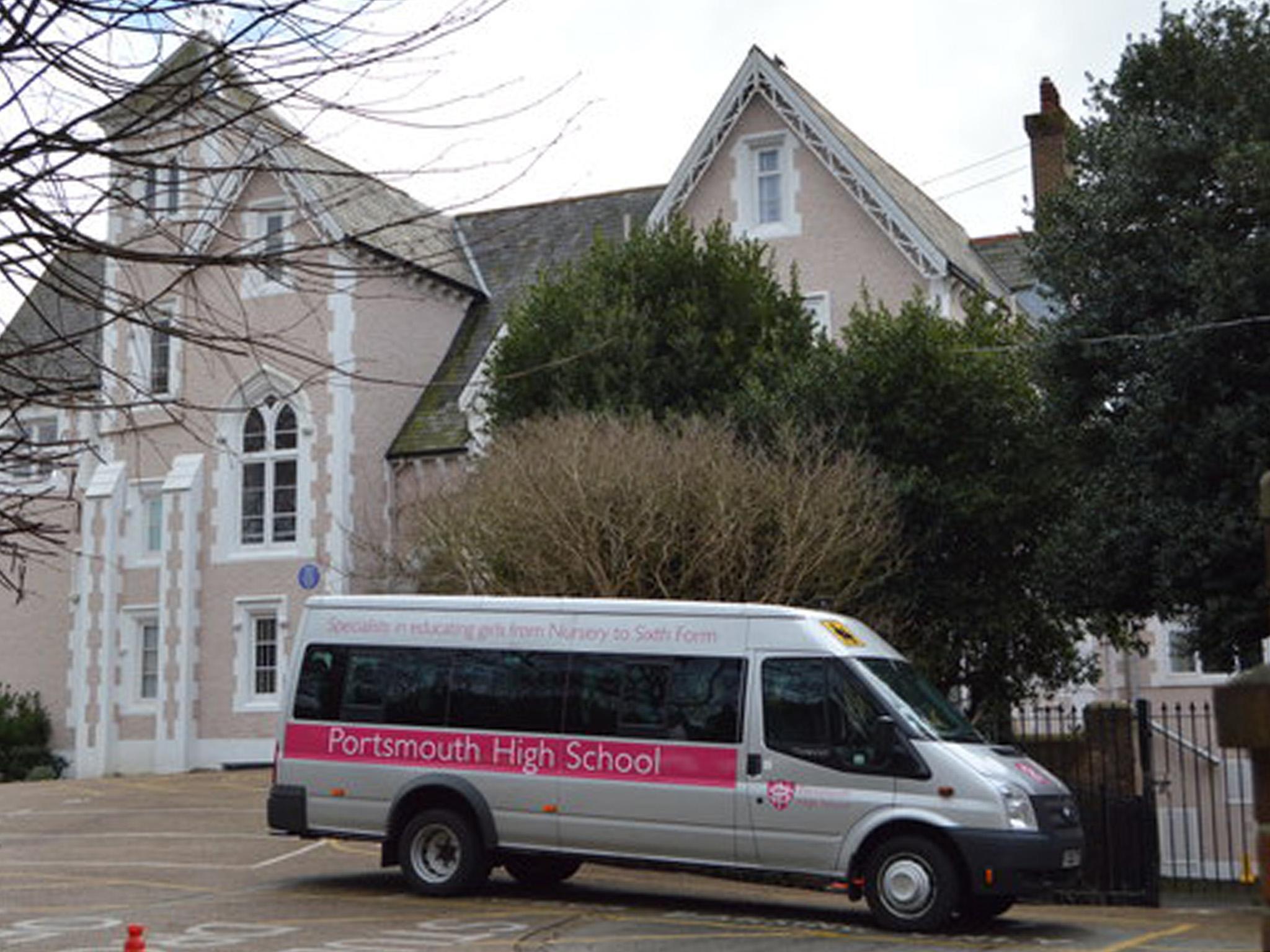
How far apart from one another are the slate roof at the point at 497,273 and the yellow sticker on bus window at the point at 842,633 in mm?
16120

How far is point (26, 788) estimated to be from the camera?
2755 centimetres

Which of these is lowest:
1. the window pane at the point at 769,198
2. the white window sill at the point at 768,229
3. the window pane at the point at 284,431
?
the window pane at the point at 284,431

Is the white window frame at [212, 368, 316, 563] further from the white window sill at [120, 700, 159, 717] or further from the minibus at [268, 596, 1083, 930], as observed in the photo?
the minibus at [268, 596, 1083, 930]

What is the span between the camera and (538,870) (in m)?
15.8

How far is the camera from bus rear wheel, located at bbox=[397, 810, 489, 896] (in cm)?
1472

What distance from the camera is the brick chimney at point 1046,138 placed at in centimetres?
3191

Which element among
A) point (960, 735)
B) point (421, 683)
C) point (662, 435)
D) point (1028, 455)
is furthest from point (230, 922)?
point (1028, 455)

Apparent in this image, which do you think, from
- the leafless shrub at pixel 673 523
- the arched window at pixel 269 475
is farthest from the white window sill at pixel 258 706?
the leafless shrub at pixel 673 523

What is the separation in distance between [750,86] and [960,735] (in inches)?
714

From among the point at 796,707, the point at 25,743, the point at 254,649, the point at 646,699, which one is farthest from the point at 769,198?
the point at 25,743

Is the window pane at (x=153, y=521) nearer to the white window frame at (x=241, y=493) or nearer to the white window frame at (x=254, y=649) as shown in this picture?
the white window frame at (x=241, y=493)

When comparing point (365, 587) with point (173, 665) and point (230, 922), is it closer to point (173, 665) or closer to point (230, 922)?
point (173, 665)

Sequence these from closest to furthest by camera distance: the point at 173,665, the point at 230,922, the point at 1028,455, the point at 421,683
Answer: the point at 230,922, the point at 421,683, the point at 1028,455, the point at 173,665

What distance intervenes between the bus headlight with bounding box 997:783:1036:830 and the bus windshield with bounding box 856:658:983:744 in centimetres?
70
